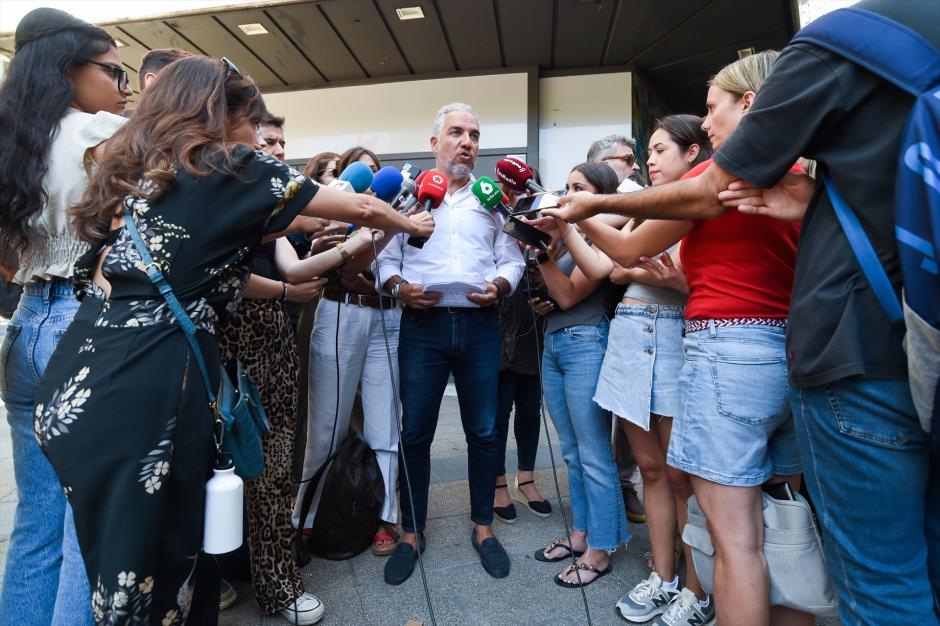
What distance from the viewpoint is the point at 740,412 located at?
1.57m

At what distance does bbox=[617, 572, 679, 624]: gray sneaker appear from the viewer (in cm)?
216

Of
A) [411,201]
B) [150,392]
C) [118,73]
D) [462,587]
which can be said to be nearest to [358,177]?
[411,201]

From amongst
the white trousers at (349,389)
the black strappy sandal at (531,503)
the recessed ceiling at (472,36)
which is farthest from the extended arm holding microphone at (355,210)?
the recessed ceiling at (472,36)

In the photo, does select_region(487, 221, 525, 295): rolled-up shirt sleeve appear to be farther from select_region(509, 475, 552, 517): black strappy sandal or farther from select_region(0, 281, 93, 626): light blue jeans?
select_region(0, 281, 93, 626): light blue jeans

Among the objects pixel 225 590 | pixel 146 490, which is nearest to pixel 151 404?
pixel 146 490

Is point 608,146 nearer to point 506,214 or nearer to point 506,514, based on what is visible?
point 506,214

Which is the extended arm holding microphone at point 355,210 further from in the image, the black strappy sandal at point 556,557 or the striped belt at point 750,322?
the black strappy sandal at point 556,557

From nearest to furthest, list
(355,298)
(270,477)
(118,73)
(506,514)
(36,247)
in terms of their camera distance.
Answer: (36,247) < (118,73) < (270,477) < (355,298) < (506,514)

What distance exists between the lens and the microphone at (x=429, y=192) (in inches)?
99.7

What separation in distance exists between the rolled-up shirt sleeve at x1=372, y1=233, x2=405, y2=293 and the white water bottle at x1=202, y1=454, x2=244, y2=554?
146cm

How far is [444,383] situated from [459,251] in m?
0.65

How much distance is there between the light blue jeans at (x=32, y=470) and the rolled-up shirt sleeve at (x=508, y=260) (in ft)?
5.74

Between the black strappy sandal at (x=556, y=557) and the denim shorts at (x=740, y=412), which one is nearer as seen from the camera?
the denim shorts at (x=740, y=412)

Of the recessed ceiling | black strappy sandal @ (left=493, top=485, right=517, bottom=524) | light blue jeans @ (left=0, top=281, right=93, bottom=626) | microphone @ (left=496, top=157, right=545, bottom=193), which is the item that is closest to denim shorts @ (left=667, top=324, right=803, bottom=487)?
microphone @ (left=496, top=157, right=545, bottom=193)
